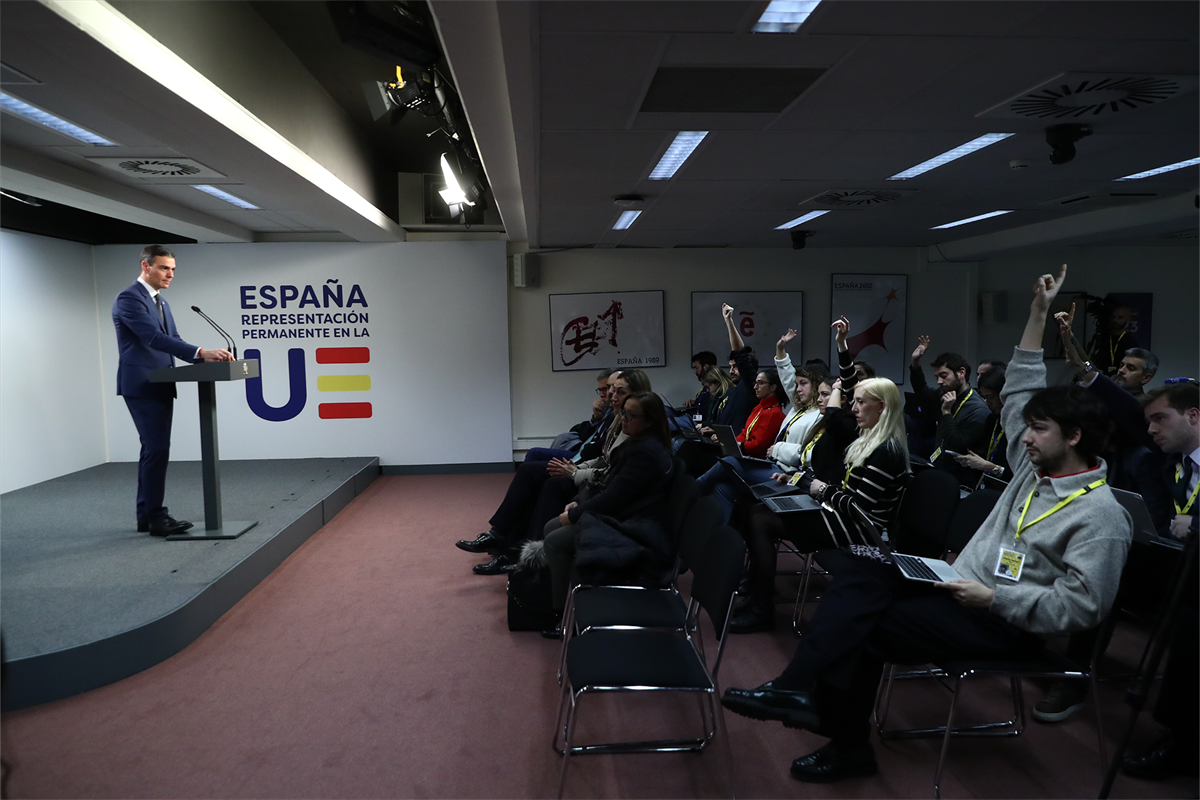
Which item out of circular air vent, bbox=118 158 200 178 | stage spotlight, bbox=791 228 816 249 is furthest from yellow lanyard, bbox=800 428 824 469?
circular air vent, bbox=118 158 200 178

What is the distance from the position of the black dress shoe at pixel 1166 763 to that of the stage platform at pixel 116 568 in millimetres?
3880

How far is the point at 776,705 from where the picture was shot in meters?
2.18

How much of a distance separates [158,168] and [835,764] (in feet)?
16.3

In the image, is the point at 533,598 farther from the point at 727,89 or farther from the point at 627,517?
the point at 727,89

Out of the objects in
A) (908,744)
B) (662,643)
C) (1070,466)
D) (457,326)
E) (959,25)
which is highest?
(959,25)

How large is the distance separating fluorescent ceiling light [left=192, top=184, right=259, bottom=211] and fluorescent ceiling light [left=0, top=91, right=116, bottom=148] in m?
1.07

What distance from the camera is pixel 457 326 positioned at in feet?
25.1

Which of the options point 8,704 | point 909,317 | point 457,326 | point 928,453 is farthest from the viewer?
point 909,317

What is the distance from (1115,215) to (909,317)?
2551 millimetres

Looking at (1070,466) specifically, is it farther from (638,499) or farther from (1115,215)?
(1115,215)

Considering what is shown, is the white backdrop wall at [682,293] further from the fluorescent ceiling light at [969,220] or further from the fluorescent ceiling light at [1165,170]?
the fluorescent ceiling light at [1165,170]

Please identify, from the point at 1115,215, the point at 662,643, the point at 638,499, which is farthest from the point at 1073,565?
the point at 1115,215

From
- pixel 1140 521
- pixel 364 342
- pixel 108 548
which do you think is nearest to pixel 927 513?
pixel 1140 521

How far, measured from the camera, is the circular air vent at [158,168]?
172 inches
